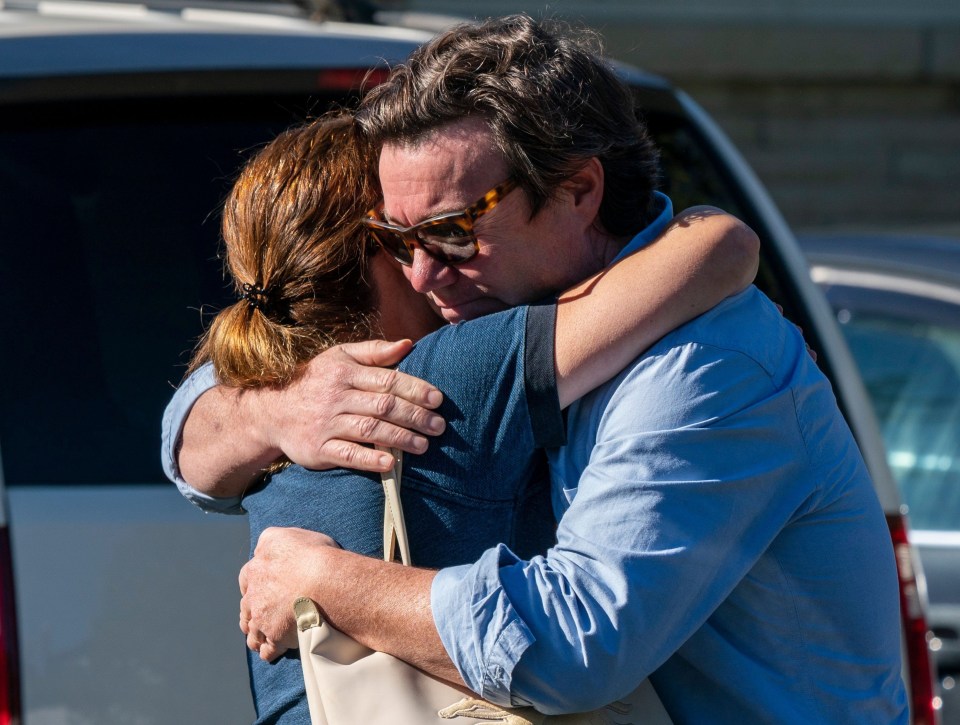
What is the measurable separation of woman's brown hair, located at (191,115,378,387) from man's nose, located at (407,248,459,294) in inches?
3.3

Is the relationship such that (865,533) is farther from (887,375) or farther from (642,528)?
(887,375)

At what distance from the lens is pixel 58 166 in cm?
210

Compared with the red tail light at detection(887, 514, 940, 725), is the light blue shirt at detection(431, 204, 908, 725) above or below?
above

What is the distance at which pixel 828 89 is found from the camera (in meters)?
10.1

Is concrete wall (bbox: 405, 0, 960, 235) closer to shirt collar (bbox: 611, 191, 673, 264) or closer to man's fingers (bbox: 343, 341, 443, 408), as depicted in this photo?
shirt collar (bbox: 611, 191, 673, 264)

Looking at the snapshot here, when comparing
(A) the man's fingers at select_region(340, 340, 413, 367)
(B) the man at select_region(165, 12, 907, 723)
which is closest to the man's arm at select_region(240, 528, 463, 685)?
(B) the man at select_region(165, 12, 907, 723)

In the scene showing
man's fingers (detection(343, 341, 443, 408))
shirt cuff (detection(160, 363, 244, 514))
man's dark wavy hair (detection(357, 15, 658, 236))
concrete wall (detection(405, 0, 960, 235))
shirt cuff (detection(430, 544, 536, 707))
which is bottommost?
concrete wall (detection(405, 0, 960, 235))

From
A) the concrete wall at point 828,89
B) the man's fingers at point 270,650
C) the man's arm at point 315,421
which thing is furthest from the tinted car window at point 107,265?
the concrete wall at point 828,89

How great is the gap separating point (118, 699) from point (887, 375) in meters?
2.98

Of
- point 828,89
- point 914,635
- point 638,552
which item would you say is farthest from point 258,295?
point 828,89

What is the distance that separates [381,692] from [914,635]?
4.50ft

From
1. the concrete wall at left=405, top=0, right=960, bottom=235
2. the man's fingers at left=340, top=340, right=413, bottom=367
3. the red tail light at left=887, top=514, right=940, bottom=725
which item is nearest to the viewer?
the man's fingers at left=340, top=340, right=413, bottom=367

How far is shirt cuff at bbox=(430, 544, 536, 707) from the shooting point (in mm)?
1312

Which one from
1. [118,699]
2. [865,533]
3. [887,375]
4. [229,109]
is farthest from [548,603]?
[887,375]
